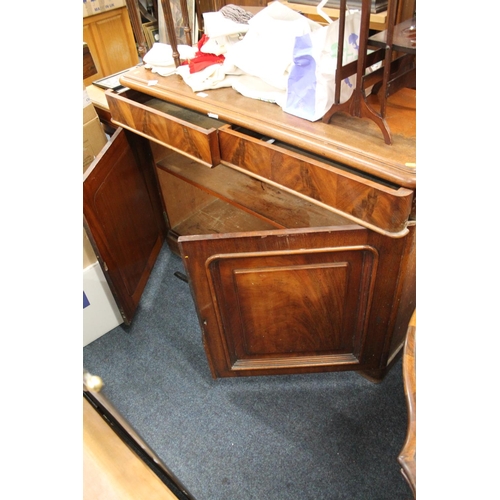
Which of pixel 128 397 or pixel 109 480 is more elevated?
pixel 109 480

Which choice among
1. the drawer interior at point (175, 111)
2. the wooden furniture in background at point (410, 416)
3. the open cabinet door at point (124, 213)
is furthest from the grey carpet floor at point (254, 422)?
the drawer interior at point (175, 111)

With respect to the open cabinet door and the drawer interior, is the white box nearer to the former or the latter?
the open cabinet door

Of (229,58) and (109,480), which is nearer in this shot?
(109,480)

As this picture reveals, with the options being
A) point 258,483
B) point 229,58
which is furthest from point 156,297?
point 229,58

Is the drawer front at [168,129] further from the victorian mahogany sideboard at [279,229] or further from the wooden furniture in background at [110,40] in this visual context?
the wooden furniture in background at [110,40]

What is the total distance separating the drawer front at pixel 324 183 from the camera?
0.82 metres

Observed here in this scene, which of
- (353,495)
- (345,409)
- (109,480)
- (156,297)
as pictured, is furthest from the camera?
(156,297)

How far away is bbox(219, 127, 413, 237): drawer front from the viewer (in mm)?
817

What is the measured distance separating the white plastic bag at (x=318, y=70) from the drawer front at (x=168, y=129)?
218mm
